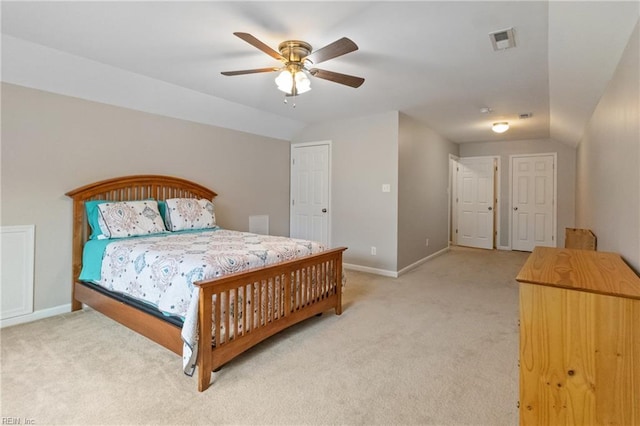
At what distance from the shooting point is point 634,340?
117 cm

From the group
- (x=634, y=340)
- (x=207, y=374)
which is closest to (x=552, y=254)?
(x=634, y=340)

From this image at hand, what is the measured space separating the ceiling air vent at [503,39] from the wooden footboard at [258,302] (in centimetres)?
207

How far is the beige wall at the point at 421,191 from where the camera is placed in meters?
4.69

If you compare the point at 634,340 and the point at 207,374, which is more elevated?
the point at 634,340

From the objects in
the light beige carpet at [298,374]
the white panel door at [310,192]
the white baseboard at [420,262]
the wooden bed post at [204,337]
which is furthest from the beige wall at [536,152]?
the wooden bed post at [204,337]

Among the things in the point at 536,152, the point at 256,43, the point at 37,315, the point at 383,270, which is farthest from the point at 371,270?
the point at 536,152

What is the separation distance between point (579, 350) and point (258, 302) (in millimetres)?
1792

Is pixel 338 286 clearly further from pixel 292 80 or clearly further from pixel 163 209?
pixel 163 209

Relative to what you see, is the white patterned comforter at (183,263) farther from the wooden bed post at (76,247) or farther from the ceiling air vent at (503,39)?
the ceiling air vent at (503,39)

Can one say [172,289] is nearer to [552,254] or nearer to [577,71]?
[552,254]

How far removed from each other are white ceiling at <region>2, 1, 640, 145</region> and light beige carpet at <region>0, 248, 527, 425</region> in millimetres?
2208

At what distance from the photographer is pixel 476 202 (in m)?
7.10

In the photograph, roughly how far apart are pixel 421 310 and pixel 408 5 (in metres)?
2.63

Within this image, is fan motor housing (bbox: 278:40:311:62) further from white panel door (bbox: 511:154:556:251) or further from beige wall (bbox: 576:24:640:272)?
white panel door (bbox: 511:154:556:251)
